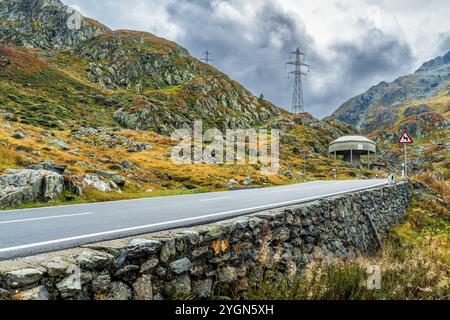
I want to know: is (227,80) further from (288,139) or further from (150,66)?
(288,139)

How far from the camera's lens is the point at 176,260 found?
14.7 ft

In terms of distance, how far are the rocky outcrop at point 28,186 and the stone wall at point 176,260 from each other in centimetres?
1114

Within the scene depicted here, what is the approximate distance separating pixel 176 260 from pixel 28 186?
12242mm

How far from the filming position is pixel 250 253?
5805 mm

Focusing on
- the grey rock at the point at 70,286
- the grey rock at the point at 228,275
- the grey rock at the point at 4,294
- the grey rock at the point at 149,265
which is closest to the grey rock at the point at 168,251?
the grey rock at the point at 149,265

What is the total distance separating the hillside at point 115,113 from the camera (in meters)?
23.8

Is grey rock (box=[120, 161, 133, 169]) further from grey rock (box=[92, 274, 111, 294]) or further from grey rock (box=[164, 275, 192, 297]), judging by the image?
grey rock (box=[92, 274, 111, 294])

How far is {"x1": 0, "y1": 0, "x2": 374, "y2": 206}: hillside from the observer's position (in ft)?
78.2

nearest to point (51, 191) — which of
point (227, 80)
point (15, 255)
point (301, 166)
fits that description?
point (15, 255)

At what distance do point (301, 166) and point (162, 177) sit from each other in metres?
36.4

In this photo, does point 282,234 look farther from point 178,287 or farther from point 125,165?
point 125,165

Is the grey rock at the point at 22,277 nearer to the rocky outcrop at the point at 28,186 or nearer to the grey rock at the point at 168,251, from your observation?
the grey rock at the point at 168,251

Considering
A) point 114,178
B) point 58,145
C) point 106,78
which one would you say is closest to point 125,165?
point 58,145
